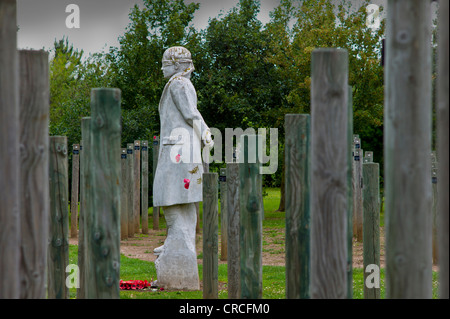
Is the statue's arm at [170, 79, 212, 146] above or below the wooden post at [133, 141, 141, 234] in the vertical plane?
above

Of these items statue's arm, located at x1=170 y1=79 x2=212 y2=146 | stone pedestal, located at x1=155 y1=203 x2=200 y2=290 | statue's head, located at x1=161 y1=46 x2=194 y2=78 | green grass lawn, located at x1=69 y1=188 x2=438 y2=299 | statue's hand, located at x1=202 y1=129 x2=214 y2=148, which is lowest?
green grass lawn, located at x1=69 y1=188 x2=438 y2=299

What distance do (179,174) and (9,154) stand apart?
5341mm

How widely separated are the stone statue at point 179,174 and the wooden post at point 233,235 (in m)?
1.27

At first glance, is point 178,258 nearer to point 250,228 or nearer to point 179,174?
point 179,174

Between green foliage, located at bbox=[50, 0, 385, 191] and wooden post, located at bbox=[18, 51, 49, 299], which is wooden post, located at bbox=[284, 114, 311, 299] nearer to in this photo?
wooden post, located at bbox=[18, 51, 49, 299]

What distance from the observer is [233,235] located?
7582mm

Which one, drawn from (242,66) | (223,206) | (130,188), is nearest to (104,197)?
(223,206)

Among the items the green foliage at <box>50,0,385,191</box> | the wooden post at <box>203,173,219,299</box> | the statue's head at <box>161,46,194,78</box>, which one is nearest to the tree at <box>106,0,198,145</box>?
the green foliage at <box>50,0,385,191</box>

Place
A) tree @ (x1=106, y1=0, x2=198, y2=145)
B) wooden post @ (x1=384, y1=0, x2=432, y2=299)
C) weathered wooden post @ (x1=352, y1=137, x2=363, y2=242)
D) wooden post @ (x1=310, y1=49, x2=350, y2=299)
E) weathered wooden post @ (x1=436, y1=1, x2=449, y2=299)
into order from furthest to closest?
tree @ (x1=106, y1=0, x2=198, y2=145) → weathered wooden post @ (x1=352, y1=137, x2=363, y2=242) → wooden post @ (x1=310, y1=49, x2=350, y2=299) → wooden post @ (x1=384, y1=0, x2=432, y2=299) → weathered wooden post @ (x1=436, y1=1, x2=449, y2=299)

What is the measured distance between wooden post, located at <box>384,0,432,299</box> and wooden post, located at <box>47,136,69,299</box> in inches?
110

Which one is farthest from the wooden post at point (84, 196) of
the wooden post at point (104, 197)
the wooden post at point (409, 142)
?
the wooden post at point (409, 142)

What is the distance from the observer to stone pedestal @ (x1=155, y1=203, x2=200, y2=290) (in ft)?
29.3

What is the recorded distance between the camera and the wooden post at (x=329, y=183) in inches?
146

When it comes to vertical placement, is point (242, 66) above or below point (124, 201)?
above
